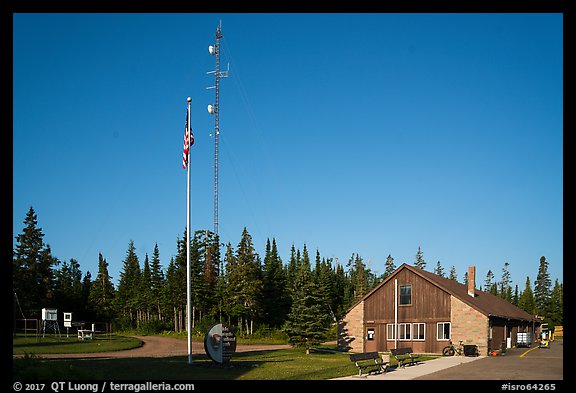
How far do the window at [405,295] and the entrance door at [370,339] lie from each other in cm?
319

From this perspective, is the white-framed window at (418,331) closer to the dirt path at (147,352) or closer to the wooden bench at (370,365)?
the dirt path at (147,352)

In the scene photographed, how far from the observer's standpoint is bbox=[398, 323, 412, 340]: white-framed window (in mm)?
38566

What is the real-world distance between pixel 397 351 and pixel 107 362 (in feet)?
45.7

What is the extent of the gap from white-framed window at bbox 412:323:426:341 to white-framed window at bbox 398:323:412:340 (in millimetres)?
305

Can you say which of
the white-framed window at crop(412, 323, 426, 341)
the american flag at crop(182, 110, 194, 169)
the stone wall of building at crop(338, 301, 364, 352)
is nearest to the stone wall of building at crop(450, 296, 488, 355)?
the white-framed window at crop(412, 323, 426, 341)

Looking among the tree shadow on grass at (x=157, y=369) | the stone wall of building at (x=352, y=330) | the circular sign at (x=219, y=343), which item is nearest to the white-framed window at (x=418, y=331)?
the stone wall of building at (x=352, y=330)

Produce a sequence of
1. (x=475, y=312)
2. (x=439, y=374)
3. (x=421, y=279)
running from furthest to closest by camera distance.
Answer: (x=421, y=279)
(x=475, y=312)
(x=439, y=374)

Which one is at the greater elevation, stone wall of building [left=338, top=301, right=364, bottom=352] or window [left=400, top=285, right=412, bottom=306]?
window [left=400, top=285, right=412, bottom=306]

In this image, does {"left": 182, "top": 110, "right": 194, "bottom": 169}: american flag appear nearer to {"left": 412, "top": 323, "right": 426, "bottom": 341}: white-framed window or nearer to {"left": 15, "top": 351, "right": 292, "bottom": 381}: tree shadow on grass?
{"left": 15, "top": 351, "right": 292, "bottom": 381}: tree shadow on grass

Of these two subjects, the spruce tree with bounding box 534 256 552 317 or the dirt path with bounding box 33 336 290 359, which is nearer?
the dirt path with bounding box 33 336 290 359
